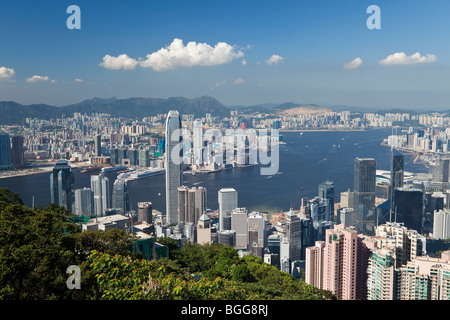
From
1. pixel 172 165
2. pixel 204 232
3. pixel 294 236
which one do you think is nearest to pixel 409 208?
pixel 294 236

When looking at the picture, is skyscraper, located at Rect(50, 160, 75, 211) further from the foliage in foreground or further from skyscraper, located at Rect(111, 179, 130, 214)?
the foliage in foreground

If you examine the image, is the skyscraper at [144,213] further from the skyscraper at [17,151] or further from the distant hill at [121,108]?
the skyscraper at [17,151]

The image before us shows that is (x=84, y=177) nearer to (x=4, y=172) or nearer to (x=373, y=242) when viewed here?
(x=4, y=172)

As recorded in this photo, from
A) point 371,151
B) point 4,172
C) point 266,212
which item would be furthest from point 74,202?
point 371,151

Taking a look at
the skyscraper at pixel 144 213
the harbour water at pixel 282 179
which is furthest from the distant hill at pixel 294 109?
the skyscraper at pixel 144 213

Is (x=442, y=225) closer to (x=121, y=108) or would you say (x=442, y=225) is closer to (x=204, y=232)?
(x=204, y=232)
